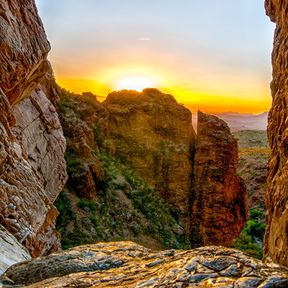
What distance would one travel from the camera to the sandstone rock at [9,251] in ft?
29.8

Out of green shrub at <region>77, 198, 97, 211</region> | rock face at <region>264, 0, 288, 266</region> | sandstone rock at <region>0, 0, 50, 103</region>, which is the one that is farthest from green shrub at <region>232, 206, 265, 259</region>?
rock face at <region>264, 0, 288, 266</region>

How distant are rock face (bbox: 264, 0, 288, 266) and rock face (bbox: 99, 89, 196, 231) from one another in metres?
29.8

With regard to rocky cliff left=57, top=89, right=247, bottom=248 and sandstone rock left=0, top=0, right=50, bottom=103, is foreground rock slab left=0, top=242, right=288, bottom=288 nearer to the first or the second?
sandstone rock left=0, top=0, right=50, bottom=103

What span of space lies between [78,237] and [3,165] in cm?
1679

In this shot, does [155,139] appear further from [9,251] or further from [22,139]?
[9,251]

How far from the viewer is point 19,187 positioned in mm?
13484

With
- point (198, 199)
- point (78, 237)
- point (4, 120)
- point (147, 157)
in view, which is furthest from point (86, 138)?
point (4, 120)

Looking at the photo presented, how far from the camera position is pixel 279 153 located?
887 cm

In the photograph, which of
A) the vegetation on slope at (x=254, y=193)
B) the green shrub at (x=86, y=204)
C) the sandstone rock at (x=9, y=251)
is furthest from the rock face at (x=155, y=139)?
the sandstone rock at (x=9, y=251)

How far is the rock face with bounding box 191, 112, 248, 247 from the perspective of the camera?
38.4 meters

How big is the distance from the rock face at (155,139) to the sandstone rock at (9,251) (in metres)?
29.1

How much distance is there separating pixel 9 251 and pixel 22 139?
975 cm

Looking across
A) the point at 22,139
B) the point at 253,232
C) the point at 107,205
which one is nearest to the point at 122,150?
the point at 107,205

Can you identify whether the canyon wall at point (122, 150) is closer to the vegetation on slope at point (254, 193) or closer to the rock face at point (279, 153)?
the vegetation on slope at point (254, 193)
